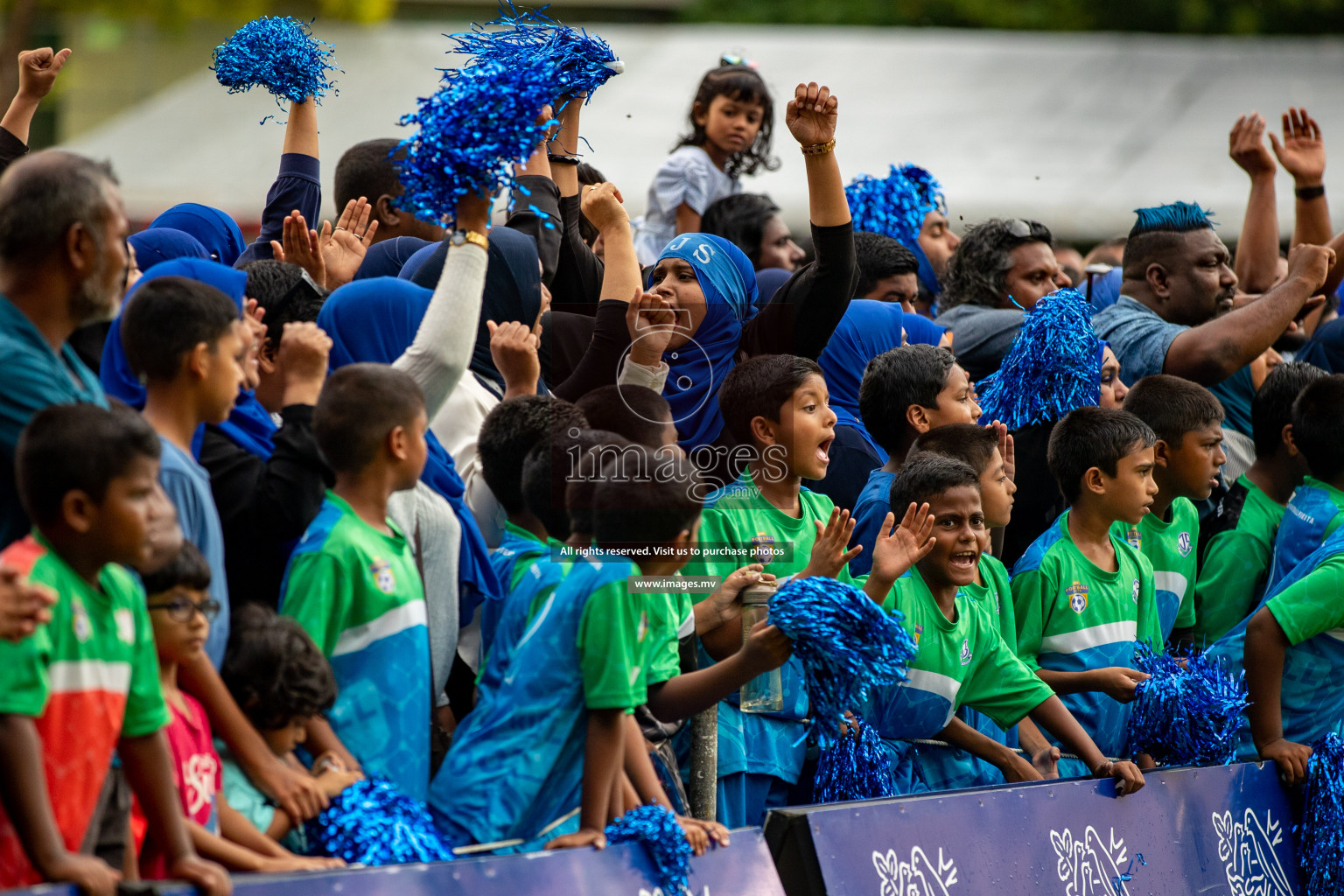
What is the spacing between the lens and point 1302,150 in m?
7.44

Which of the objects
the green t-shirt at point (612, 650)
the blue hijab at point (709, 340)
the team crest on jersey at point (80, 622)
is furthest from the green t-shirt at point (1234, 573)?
the team crest on jersey at point (80, 622)

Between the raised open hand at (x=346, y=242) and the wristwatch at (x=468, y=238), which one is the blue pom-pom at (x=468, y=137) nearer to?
the wristwatch at (x=468, y=238)

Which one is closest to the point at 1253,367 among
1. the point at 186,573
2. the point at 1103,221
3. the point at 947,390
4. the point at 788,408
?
the point at 947,390

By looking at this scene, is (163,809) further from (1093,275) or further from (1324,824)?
(1093,275)

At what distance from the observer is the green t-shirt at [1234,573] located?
586 centimetres

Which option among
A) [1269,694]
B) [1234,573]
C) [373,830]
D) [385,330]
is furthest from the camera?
[1234,573]

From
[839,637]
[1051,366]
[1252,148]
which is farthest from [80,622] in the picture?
[1252,148]

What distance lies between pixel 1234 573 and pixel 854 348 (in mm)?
1685

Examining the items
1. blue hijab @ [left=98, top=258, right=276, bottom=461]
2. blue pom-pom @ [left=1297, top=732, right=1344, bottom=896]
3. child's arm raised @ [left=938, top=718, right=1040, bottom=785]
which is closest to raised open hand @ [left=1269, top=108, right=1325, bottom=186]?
blue pom-pom @ [left=1297, top=732, right=1344, bottom=896]

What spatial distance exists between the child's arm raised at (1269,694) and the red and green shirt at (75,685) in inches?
153

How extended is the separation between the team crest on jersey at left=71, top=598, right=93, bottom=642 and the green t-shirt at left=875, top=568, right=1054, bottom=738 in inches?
98.7

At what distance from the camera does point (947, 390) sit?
528 cm

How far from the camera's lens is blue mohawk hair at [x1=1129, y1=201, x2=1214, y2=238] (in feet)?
22.2

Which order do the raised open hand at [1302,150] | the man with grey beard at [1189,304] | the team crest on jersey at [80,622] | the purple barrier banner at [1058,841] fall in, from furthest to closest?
the raised open hand at [1302,150] < the man with grey beard at [1189,304] < the purple barrier banner at [1058,841] < the team crest on jersey at [80,622]
